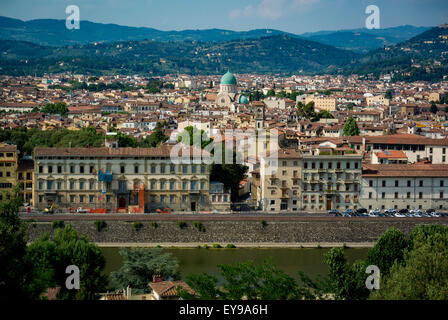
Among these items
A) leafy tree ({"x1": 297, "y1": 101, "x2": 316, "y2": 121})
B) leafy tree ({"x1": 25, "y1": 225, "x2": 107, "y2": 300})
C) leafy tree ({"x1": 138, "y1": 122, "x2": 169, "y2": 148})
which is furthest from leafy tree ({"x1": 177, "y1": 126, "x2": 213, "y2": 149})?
leafy tree ({"x1": 297, "y1": 101, "x2": 316, "y2": 121})

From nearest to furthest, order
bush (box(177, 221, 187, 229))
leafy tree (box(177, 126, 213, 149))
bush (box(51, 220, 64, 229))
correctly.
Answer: bush (box(51, 220, 64, 229)), bush (box(177, 221, 187, 229)), leafy tree (box(177, 126, 213, 149))

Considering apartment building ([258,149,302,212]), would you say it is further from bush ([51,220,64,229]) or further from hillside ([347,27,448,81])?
hillside ([347,27,448,81])

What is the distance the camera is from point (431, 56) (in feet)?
385

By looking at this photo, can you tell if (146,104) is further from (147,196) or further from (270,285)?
(270,285)

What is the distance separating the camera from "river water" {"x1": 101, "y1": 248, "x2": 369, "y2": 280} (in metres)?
16.1

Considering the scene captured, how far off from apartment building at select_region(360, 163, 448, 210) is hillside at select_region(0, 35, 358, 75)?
80140 mm

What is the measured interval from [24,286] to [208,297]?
8.36 feet

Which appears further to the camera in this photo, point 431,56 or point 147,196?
point 431,56

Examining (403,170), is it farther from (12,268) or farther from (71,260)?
(12,268)

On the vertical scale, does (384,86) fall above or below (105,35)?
below

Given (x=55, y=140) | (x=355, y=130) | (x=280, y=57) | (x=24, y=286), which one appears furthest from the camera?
(x=280, y=57)

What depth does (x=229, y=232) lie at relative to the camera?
18.7 meters

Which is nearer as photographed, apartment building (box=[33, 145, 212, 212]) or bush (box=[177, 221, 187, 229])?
bush (box=[177, 221, 187, 229])
